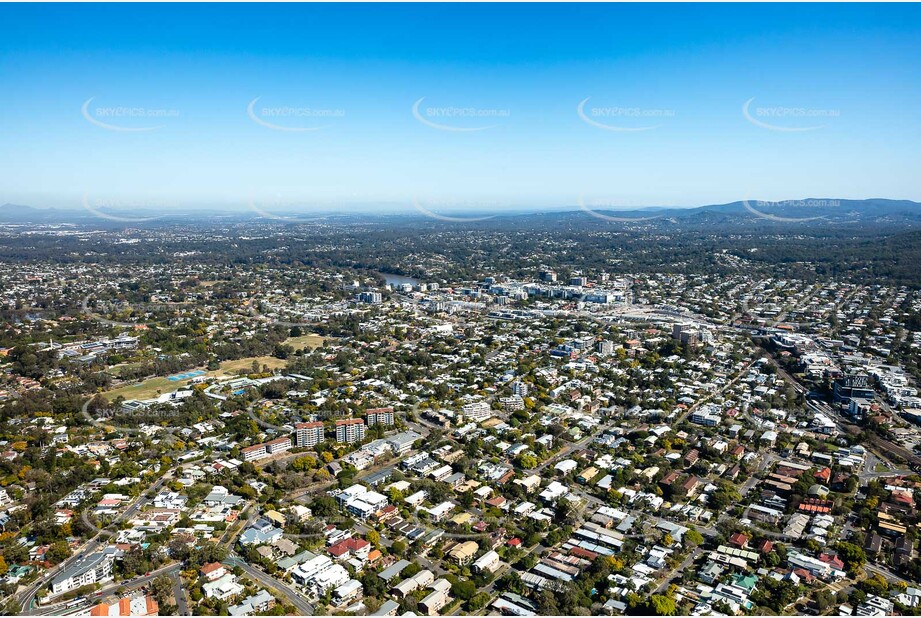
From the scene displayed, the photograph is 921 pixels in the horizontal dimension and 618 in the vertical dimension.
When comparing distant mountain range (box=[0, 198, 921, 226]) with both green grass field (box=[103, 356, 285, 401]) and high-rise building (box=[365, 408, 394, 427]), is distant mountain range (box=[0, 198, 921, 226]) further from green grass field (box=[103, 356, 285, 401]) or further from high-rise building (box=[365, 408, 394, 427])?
high-rise building (box=[365, 408, 394, 427])

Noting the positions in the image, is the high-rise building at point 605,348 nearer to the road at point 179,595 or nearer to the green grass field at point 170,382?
the green grass field at point 170,382

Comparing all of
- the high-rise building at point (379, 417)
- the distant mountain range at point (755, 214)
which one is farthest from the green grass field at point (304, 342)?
the distant mountain range at point (755, 214)

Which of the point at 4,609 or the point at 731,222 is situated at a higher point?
the point at 731,222

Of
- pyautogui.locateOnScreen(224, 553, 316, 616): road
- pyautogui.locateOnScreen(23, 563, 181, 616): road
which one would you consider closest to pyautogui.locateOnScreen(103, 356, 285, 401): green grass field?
pyautogui.locateOnScreen(23, 563, 181, 616): road

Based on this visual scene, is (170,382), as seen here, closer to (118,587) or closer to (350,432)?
(350,432)

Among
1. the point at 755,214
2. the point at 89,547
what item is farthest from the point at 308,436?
the point at 755,214

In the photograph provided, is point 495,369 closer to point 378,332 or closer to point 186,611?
point 378,332

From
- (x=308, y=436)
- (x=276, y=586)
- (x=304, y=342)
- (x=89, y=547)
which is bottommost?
(x=276, y=586)

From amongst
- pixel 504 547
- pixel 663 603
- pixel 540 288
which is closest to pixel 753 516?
pixel 663 603

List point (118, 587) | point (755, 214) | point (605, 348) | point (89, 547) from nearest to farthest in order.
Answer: point (118, 587) < point (89, 547) < point (605, 348) < point (755, 214)
